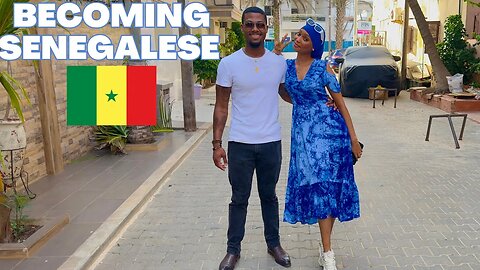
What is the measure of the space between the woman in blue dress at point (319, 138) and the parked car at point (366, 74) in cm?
1282

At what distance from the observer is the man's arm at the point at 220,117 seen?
365 cm

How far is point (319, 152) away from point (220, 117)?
0.75m

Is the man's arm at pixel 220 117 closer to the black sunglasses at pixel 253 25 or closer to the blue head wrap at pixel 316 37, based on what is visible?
the black sunglasses at pixel 253 25

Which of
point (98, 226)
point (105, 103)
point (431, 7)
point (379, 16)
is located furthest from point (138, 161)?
point (379, 16)

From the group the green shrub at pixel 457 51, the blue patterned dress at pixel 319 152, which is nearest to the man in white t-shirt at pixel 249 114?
the blue patterned dress at pixel 319 152

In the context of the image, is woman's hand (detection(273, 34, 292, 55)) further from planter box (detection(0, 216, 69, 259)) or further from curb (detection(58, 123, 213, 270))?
planter box (detection(0, 216, 69, 259))

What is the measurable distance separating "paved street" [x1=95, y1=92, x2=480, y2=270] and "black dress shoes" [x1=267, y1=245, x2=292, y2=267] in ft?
0.20

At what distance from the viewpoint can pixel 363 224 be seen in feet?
16.0

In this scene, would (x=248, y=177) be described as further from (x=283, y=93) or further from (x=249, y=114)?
(x=283, y=93)

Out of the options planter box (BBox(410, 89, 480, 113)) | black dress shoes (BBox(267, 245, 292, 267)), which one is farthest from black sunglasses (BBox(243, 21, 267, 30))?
planter box (BBox(410, 89, 480, 113))

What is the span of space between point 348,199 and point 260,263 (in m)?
0.88

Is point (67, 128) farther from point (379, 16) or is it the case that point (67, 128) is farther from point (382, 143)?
point (379, 16)

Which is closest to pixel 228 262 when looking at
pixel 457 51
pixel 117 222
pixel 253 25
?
pixel 117 222

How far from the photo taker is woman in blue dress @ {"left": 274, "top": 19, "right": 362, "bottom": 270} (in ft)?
11.7
